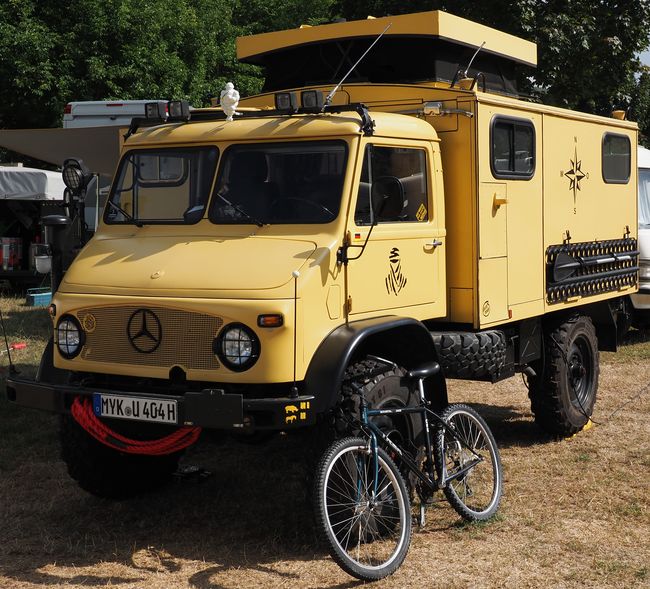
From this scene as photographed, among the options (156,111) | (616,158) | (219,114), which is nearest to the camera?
(219,114)

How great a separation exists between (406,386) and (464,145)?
5.88 feet

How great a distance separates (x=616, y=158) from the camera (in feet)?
30.7

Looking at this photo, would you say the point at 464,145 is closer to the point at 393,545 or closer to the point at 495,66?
the point at 495,66

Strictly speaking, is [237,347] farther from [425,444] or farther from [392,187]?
[392,187]

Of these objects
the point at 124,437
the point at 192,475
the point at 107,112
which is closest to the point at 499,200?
the point at 192,475

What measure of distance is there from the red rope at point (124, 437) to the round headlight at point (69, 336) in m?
0.30

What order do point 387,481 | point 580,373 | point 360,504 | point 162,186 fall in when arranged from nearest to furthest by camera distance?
point 360,504
point 387,481
point 162,186
point 580,373

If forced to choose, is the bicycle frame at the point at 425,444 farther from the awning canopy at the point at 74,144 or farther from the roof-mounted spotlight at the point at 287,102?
the awning canopy at the point at 74,144

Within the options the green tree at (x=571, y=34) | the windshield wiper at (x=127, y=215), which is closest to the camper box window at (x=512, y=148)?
the windshield wiper at (x=127, y=215)

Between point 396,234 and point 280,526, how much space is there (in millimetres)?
1927

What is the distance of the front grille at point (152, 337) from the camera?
5.45m

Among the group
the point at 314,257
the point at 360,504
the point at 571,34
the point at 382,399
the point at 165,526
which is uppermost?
the point at 571,34

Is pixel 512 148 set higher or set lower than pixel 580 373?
higher

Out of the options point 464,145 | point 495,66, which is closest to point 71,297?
point 464,145
